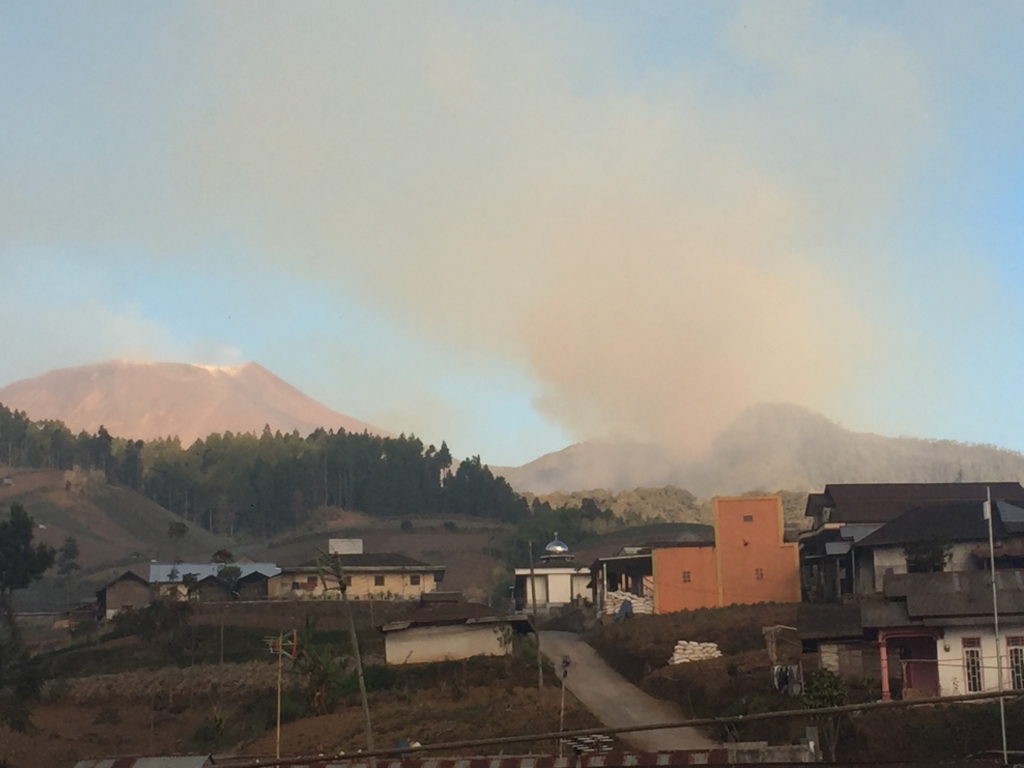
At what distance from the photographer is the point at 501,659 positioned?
1975 inches

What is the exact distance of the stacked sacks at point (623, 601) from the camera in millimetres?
63812

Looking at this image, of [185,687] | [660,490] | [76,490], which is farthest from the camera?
[660,490]

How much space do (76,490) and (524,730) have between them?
137m

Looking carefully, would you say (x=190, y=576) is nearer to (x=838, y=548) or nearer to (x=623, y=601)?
(x=623, y=601)

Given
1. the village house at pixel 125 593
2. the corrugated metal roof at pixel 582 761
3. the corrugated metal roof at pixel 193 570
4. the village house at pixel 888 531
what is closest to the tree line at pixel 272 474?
the corrugated metal roof at pixel 193 570

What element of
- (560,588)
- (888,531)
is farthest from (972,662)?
(560,588)

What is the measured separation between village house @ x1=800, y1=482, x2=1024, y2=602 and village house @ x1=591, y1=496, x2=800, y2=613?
92.9 inches

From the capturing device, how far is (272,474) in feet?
556

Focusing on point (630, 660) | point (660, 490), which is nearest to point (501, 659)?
point (630, 660)

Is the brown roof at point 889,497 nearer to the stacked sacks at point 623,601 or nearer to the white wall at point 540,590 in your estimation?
the stacked sacks at point 623,601

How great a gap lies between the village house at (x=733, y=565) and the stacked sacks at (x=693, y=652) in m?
12.8

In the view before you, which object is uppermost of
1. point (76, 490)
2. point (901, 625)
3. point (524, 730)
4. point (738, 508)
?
point (76, 490)

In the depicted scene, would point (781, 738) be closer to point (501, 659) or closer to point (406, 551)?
point (501, 659)

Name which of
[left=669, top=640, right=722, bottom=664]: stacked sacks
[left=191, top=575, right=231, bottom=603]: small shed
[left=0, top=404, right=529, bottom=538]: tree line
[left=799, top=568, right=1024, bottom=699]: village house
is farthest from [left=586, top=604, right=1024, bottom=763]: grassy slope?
[left=0, top=404, right=529, bottom=538]: tree line
